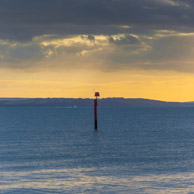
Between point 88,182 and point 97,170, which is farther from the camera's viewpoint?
point 97,170

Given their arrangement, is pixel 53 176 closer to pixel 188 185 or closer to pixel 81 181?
pixel 81 181

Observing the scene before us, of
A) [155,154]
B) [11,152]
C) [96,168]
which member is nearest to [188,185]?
[96,168]

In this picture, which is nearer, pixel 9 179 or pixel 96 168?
pixel 9 179

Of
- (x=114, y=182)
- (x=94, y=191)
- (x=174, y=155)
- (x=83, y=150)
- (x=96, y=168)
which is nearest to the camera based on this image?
(x=94, y=191)

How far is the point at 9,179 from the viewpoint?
38.8 m

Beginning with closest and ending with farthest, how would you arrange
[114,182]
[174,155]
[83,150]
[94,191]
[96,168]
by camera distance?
[94,191], [114,182], [96,168], [174,155], [83,150]

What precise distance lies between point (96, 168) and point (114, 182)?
26.7 feet

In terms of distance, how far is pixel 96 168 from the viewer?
45.9 metres

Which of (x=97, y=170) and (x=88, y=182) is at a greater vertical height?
(x=97, y=170)

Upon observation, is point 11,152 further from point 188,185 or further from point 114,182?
point 188,185

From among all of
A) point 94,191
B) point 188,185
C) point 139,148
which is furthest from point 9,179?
point 139,148

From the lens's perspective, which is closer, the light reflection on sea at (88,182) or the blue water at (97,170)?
the light reflection on sea at (88,182)

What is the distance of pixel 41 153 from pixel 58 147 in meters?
8.82

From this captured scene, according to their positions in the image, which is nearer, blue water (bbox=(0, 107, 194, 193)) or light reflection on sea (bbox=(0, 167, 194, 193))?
light reflection on sea (bbox=(0, 167, 194, 193))
